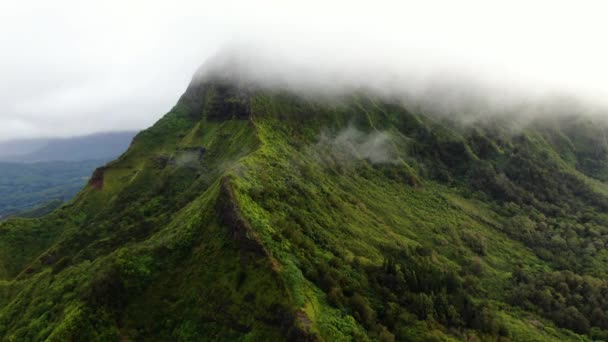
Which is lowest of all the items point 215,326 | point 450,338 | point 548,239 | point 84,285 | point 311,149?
point 548,239

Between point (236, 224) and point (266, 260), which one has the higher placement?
point (236, 224)

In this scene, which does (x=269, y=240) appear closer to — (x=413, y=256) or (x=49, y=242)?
(x=413, y=256)

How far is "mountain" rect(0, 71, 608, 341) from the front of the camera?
287 feet

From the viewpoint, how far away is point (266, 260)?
3546 inches

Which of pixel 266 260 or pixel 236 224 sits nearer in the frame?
pixel 266 260

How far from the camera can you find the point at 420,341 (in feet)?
323

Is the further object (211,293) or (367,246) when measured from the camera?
(367,246)

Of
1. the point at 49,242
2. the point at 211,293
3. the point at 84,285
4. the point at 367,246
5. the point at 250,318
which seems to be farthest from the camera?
the point at 49,242

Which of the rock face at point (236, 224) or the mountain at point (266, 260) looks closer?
the mountain at point (266, 260)

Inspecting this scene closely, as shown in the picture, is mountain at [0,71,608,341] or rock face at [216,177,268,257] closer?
mountain at [0,71,608,341]

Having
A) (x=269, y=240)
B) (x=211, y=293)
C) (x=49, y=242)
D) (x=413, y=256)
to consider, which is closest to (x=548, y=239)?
(x=413, y=256)

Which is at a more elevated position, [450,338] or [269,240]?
[269,240]

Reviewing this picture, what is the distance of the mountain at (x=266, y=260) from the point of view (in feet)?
287

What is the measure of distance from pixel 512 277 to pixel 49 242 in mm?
187362
